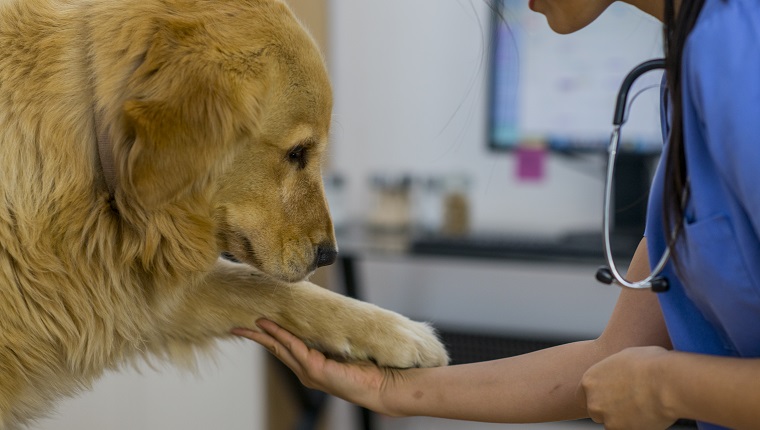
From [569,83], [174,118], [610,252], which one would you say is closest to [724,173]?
[610,252]

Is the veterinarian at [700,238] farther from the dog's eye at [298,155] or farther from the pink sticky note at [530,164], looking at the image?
the pink sticky note at [530,164]

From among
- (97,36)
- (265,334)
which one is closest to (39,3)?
(97,36)

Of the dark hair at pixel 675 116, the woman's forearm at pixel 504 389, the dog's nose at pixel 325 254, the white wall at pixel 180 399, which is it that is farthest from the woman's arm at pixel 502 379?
the white wall at pixel 180 399

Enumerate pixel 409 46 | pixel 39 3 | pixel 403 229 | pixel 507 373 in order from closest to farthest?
pixel 39 3 → pixel 507 373 → pixel 403 229 → pixel 409 46

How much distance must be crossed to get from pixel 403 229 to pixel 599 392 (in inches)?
68.0

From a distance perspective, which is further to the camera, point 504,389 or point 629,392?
point 504,389

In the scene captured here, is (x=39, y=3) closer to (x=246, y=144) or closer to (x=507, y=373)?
(x=246, y=144)

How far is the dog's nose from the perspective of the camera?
1.08m

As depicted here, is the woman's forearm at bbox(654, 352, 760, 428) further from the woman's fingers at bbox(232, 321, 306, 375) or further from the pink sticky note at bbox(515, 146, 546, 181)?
the pink sticky note at bbox(515, 146, 546, 181)

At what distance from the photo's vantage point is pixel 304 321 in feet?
3.63

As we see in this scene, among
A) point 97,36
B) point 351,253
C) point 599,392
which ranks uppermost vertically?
point 97,36

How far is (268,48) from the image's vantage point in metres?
0.98

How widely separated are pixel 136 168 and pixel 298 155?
249 millimetres

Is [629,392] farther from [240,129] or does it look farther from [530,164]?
[530,164]
